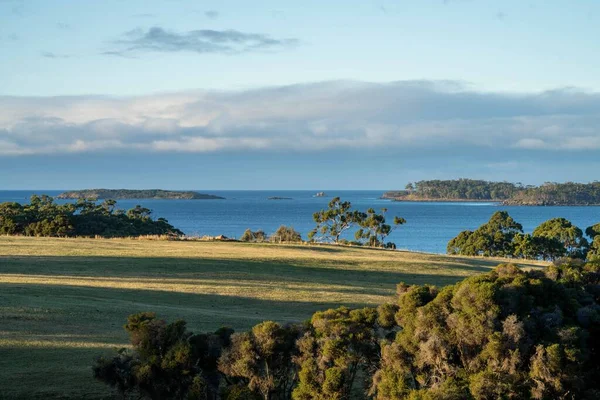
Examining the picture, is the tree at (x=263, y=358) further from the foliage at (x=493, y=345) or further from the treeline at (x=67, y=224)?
the treeline at (x=67, y=224)

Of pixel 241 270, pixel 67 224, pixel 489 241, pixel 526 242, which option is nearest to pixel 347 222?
pixel 489 241

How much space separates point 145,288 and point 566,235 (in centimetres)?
6409

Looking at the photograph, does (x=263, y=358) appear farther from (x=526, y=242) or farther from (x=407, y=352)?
(x=526, y=242)

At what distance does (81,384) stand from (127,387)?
52.6 inches

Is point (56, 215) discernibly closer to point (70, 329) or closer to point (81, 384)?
point (70, 329)

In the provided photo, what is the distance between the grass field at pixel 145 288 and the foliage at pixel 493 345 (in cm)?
725

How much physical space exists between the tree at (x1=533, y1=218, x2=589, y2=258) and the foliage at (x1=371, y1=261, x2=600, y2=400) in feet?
228

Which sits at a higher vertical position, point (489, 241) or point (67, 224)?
point (67, 224)

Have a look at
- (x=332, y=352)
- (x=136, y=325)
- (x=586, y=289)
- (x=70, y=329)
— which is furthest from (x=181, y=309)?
(x=586, y=289)

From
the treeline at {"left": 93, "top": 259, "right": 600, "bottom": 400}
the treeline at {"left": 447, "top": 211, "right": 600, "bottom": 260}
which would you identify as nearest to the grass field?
the treeline at {"left": 93, "top": 259, "right": 600, "bottom": 400}

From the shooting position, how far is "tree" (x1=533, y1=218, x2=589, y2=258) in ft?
280

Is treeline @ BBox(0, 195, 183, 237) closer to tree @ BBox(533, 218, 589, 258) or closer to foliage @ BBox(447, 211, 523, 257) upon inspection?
foliage @ BBox(447, 211, 523, 257)

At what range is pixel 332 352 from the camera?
1672 centimetres

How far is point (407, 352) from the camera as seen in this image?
16.7m
